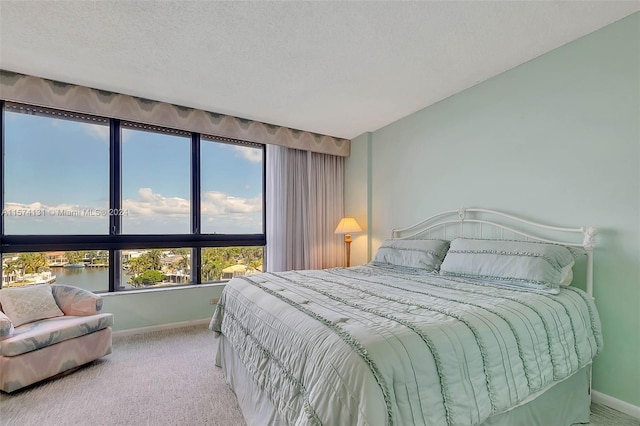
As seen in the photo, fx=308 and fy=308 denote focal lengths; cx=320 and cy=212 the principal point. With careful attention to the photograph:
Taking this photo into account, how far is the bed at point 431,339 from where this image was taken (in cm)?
111

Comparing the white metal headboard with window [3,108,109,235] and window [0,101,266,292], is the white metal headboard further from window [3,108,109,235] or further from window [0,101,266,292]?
window [3,108,109,235]

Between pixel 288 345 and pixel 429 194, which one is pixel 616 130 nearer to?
pixel 429 194

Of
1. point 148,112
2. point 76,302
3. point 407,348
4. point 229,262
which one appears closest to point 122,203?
point 148,112

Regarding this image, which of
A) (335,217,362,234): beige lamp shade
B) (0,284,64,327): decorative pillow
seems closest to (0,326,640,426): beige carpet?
(0,284,64,327): decorative pillow

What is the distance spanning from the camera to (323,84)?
117 inches

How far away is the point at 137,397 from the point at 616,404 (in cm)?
323

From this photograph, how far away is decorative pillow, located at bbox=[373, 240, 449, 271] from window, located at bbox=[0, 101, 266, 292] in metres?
1.88

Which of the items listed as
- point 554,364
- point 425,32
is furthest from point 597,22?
point 554,364

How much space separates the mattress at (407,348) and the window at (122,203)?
2.06m

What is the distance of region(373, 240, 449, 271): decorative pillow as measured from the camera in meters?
2.87

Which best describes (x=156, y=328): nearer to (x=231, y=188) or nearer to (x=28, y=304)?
(x=28, y=304)

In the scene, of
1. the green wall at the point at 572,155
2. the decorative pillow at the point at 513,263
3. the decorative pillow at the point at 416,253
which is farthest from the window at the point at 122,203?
the decorative pillow at the point at 513,263

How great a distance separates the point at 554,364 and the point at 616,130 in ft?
5.38

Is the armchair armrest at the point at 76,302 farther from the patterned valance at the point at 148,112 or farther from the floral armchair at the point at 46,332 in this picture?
the patterned valance at the point at 148,112
